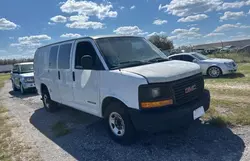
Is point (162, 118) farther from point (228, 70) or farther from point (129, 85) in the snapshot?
point (228, 70)

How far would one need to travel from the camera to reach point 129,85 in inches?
150

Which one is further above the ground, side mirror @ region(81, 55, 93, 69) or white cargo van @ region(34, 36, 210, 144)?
side mirror @ region(81, 55, 93, 69)

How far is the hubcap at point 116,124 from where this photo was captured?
431 cm

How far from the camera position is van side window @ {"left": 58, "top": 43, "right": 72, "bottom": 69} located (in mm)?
5579

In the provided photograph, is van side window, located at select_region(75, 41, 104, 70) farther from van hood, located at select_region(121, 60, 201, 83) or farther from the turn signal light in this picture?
the turn signal light

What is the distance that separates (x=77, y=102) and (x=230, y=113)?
382 cm

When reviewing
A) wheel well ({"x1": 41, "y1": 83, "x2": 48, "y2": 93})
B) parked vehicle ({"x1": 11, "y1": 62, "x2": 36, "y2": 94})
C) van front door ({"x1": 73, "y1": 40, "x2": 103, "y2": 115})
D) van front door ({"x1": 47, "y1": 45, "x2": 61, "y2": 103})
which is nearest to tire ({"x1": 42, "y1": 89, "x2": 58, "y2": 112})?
wheel well ({"x1": 41, "y1": 83, "x2": 48, "y2": 93})

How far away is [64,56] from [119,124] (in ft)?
8.27

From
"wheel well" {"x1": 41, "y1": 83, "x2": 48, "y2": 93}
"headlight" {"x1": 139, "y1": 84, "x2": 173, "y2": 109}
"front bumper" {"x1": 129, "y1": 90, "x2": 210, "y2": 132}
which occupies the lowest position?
"front bumper" {"x1": 129, "y1": 90, "x2": 210, "y2": 132}

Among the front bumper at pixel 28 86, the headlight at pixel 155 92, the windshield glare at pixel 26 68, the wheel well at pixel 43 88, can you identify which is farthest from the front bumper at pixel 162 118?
the windshield glare at pixel 26 68

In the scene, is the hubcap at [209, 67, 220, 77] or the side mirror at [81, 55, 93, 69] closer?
the side mirror at [81, 55, 93, 69]

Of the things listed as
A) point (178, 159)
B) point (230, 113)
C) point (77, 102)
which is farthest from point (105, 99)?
point (230, 113)

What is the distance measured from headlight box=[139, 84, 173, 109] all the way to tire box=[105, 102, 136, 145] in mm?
529

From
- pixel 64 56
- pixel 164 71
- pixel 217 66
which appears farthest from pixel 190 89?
pixel 217 66
